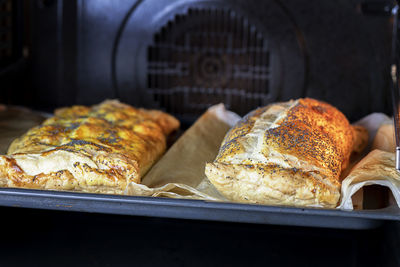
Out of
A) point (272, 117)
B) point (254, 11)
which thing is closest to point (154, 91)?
point (254, 11)

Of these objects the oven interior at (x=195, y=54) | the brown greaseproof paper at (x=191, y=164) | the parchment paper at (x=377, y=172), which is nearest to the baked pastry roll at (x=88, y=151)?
the brown greaseproof paper at (x=191, y=164)

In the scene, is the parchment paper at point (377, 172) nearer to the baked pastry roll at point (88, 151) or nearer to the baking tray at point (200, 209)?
the baking tray at point (200, 209)

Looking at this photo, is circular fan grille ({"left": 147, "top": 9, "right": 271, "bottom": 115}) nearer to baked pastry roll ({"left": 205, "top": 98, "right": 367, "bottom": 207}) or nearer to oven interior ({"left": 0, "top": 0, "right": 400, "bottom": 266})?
oven interior ({"left": 0, "top": 0, "right": 400, "bottom": 266})

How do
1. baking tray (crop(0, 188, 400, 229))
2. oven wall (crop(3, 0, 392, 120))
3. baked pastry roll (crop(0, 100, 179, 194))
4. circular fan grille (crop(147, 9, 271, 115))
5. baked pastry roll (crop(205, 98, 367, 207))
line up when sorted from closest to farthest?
1. baking tray (crop(0, 188, 400, 229))
2. baked pastry roll (crop(205, 98, 367, 207))
3. baked pastry roll (crop(0, 100, 179, 194))
4. oven wall (crop(3, 0, 392, 120))
5. circular fan grille (crop(147, 9, 271, 115))

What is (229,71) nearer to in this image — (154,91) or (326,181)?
(154,91)

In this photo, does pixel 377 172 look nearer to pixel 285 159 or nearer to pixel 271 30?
pixel 285 159

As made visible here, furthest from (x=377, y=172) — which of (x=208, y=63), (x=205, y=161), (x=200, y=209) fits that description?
(x=208, y=63)

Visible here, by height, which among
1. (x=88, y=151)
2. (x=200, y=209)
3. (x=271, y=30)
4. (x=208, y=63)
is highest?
(x=271, y=30)

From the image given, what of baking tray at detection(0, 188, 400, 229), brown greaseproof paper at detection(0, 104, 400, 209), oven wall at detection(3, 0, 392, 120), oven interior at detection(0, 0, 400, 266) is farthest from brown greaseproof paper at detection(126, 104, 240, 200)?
oven wall at detection(3, 0, 392, 120)
